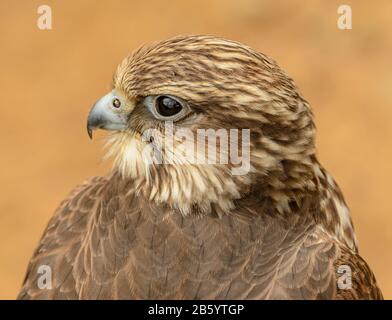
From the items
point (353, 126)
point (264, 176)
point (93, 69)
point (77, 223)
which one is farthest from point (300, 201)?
point (93, 69)

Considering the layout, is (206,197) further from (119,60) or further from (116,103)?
(119,60)

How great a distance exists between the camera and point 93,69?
11.3 meters

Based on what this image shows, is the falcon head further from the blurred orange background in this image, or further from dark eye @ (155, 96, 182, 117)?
the blurred orange background

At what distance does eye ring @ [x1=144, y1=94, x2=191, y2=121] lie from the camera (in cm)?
480

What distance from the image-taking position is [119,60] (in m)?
11.3

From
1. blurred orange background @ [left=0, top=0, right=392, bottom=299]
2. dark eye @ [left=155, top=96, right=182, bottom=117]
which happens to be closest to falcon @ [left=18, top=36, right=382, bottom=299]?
dark eye @ [left=155, top=96, right=182, bottom=117]

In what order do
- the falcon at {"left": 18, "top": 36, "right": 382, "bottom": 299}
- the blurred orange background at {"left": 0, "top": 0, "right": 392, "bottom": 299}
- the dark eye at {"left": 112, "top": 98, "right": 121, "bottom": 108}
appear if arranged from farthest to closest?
the blurred orange background at {"left": 0, "top": 0, "right": 392, "bottom": 299} → the dark eye at {"left": 112, "top": 98, "right": 121, "bottom": 108} → the falcon at {"left": 18, "top": 36, "right": 382, "bottom": 299}

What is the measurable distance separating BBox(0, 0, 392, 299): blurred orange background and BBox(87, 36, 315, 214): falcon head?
14.9 feet

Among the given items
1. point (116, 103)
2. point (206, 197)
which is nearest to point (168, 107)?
point (116, 103)

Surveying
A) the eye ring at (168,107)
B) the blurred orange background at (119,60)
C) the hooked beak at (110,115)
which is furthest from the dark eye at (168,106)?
the blurred orange background at (119,60)

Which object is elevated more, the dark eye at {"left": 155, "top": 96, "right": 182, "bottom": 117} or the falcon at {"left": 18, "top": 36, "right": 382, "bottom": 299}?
the dark eye at {"left": 155, "top": 96, "right": 182, "bottom": 117}

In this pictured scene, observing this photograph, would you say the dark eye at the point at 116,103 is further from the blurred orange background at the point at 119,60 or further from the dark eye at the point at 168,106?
the blurred orange background at the point at 119,60

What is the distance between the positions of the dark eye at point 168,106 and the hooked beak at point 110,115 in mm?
310
